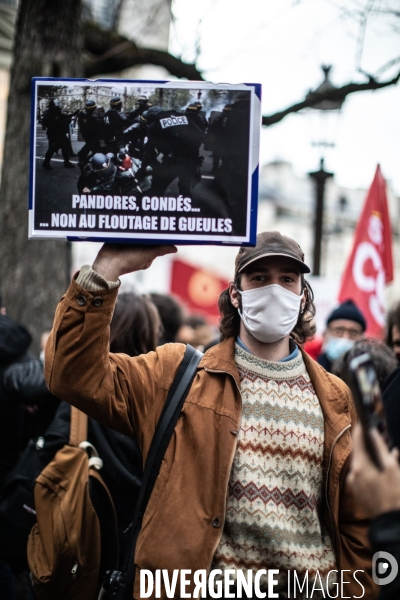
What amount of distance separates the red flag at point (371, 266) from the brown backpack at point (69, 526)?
4.45 metres

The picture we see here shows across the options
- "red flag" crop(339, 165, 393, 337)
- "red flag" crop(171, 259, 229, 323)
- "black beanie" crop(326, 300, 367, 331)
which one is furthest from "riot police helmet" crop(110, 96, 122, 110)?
"red flag" crop(171, 259, 229, 323)

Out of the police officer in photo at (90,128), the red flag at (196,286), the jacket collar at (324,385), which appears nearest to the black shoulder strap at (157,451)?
the jacket collar at (324,385)

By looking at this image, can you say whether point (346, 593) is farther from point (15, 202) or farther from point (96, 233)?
point (15, 202)

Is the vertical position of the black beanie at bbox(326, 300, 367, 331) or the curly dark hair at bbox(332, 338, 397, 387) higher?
the black beanie at bbox(326, 300, 367, 331)

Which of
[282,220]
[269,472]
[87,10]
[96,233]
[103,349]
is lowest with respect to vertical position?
[269,472]

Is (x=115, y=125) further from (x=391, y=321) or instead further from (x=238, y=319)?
(x=391, y=321)

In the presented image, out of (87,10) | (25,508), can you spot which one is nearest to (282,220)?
(87,10)

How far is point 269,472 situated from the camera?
8.39 ft

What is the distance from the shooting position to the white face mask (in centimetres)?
281

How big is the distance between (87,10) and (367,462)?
7.06 metres

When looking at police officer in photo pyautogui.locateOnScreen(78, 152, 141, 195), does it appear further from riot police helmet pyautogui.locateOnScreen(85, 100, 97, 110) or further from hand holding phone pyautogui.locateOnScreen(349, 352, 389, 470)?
hand holding phone pyautogui.locateOnScreen(349, 352, 389, 470)

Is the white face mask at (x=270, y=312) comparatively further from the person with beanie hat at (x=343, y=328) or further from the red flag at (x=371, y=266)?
the red flag at (x=371, y=266)

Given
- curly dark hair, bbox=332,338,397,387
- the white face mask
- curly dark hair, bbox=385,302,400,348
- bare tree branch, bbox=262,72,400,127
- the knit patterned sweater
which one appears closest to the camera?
the knit patterned sweater

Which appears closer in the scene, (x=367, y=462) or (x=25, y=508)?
(x=367, y=462)
